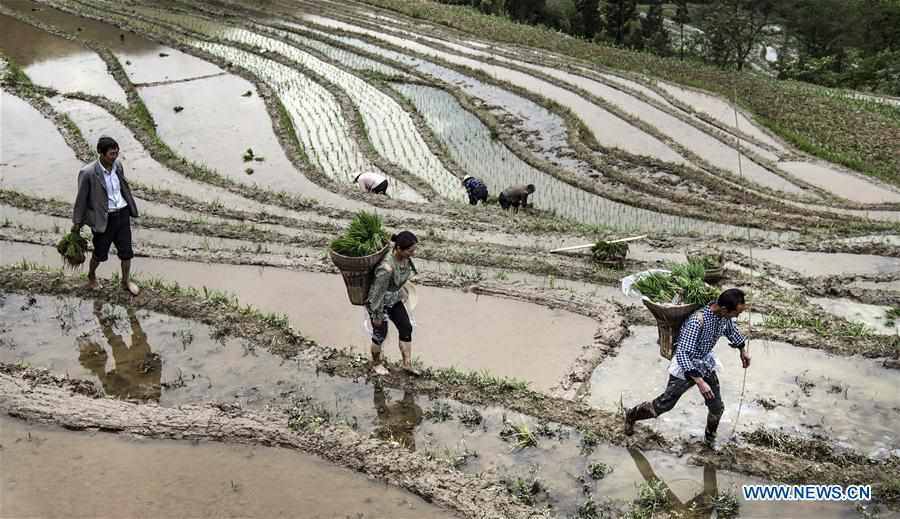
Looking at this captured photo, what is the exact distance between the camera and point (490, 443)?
551cm

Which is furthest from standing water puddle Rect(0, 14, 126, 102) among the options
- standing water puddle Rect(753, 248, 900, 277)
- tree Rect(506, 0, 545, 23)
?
tree Rect(506, 0, 545, 23)

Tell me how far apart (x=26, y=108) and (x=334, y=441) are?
42.6 ft

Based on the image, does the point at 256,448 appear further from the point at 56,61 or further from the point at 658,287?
the point at 56,61

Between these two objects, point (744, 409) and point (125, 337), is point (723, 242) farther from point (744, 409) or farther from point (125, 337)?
point (125, 337)

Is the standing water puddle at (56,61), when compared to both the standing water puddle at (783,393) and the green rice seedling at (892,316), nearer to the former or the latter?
the standing water puddle at (783,393)

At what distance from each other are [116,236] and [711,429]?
5.26 m

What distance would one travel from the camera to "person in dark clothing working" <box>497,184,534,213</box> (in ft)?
35.6

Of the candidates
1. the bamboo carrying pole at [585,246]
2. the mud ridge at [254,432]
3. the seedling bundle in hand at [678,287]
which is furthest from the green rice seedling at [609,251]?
the mud ridge at [254,432]

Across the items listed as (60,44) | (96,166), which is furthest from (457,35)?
(96,166)

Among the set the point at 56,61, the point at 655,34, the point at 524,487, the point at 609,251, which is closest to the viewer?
the point at 524,487

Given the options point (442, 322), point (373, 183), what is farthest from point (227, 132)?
point (442, 322)

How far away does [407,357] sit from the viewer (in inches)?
245

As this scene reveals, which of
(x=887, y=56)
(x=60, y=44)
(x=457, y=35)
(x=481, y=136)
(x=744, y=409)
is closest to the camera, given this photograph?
(x=744, y=409)

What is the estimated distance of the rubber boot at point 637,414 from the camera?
529 centimetres
